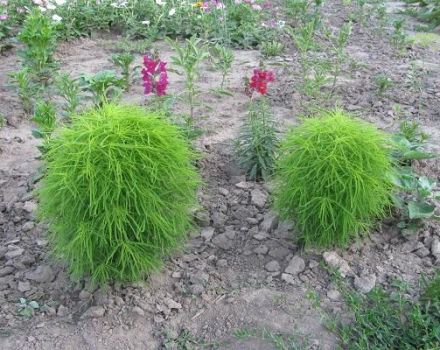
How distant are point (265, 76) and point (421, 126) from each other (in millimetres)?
1615

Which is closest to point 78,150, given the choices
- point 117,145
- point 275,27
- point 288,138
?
point 117,145

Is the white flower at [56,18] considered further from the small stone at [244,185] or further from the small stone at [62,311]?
the small stone at [62,311]

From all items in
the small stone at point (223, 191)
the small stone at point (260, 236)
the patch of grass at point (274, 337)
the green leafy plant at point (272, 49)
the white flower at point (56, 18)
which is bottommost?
the patch of grass at point (274, 337)

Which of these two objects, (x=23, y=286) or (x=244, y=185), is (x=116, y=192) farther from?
(x=244, y=185)

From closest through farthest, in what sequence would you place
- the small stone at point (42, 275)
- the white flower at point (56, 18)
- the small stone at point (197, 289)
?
the small stone at point (197, 289) < the small stone at point (42, 275) < the white flower at point (56, 18)

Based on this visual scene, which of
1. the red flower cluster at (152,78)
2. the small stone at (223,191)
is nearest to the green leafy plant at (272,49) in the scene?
the red flower cluster at (152,78)

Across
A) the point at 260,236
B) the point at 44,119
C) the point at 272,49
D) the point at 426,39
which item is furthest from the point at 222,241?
the point at 426,39

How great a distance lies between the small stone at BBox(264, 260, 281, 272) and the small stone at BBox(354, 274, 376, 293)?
41cm

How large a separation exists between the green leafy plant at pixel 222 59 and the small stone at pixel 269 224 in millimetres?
2167

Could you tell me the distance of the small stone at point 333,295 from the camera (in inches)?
117

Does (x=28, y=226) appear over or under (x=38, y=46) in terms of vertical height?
under

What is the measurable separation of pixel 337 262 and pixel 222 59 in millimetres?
3327

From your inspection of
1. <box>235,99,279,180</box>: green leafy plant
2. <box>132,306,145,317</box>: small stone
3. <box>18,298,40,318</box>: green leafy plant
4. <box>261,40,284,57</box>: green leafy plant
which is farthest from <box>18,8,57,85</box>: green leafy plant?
<box>132,306,145,317</box>: small stone

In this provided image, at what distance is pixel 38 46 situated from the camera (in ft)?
18.4
